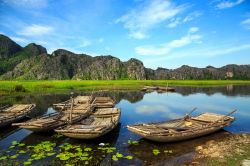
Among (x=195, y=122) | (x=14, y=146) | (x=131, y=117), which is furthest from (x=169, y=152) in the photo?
(x=131, y=117)

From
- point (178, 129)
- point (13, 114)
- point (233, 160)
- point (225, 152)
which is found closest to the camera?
point (233, 160)

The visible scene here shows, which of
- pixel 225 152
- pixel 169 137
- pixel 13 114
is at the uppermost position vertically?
pixel 13 114

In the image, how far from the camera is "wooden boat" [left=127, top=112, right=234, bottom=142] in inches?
682

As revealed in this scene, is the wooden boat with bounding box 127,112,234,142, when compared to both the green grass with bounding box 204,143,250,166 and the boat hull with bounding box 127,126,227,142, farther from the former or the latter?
the green grass with bounding box 204,143,250,166

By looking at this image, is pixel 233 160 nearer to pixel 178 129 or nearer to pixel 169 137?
pixel 169 137

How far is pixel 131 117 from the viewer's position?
30.6 meters

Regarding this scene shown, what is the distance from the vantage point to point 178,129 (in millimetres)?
19219

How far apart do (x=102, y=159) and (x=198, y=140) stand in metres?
9.08

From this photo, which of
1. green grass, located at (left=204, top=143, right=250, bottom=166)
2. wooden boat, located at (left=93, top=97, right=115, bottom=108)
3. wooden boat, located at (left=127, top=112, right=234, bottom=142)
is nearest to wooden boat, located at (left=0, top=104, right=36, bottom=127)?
wooden boat, located at (left=93, top=97, right=115, bottom=108)

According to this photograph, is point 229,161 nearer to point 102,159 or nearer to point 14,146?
point 102,159

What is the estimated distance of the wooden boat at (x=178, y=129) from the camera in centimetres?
1733

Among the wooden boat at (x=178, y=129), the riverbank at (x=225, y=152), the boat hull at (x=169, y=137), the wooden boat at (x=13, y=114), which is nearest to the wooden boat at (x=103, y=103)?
the wooden boat at (x=13, y=114)

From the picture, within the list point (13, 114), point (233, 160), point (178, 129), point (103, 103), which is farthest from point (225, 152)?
point (13, 114)

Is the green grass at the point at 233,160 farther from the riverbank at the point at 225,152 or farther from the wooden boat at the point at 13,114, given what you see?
the wooden boat at the point at 13,114
